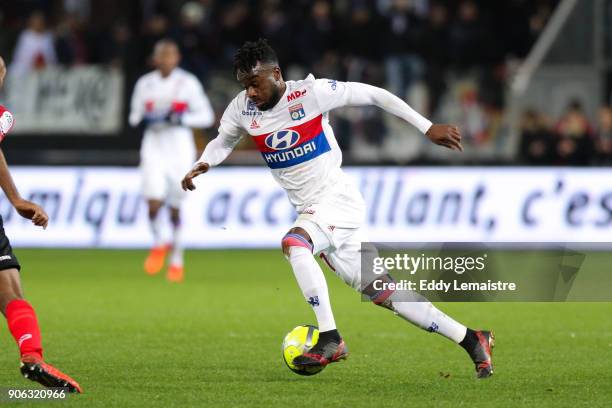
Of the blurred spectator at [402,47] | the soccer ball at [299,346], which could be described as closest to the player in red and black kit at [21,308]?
the soccer ball at [299,346]

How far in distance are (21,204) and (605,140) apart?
13.3 metres

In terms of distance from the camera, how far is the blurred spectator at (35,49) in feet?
70.0

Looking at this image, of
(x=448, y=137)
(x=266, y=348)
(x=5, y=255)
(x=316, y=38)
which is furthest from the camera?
(x=316, y=38)

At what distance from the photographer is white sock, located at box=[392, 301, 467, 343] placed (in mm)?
8391

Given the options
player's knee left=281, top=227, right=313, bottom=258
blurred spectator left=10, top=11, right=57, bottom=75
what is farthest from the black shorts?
blurred spectator left=10, top=11, right=57, bottom=75

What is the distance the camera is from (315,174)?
8766 mm

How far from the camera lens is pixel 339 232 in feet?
28.2

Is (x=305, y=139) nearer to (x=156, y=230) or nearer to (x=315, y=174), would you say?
(x=315, y=174)

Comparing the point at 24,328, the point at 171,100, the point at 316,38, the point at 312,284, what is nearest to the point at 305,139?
the point at 312,284

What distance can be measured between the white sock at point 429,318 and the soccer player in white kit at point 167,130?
7.39 metres

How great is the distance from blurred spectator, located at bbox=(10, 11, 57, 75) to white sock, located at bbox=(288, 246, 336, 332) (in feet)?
45.0

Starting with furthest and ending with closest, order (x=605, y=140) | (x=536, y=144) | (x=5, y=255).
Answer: (x=605, y=140) → (x=536, y=144) → (x=5, y=255)

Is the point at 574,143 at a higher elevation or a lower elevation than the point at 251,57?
lower

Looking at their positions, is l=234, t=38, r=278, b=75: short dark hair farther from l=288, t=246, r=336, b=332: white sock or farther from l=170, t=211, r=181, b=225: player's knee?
l=170, t=211, r=181, b=225: player's knee
